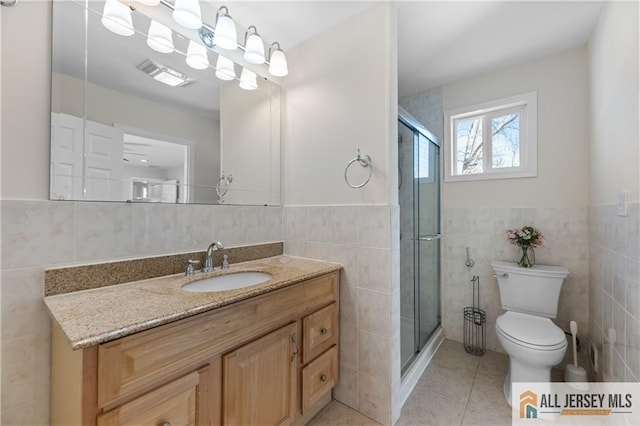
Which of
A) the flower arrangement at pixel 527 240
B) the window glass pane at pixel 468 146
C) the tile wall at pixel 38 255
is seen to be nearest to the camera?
the tile wall at pixel 38 255

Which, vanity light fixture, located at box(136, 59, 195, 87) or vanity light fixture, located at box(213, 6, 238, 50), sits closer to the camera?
vanity light fixture, located at box(136, 59, 195, 87)

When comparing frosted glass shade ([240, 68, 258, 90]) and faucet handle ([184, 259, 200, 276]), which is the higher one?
frosted glass shade ([240, 68, 258, 90])

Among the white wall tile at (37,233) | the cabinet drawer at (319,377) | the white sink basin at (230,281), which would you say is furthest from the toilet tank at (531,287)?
the white wall tile at (37,233)

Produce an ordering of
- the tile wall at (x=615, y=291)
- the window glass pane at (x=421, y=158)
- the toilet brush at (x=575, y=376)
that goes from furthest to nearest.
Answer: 1. the window glass pane at (x=421, y=158)
2. the toilet brush at (x=575, y=376)
3. the tile wall at (x=615, y=291)

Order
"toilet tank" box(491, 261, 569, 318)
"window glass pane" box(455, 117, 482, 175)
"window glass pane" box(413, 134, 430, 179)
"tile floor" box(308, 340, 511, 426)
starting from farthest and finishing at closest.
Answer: "window glass pane" box(455, 117, 482, 175), "window glass pane" box(413, 134, 430, 179), "toilet tank" box(491, 261, 569, 318), "tile floor" box(308, 340, 511, 426)

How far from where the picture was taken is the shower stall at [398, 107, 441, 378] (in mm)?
1965

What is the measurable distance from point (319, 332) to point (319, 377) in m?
0.25

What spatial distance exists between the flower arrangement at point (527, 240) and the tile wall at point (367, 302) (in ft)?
3.98

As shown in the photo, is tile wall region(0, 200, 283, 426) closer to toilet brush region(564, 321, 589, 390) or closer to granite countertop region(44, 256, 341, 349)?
granite countertop region(44, 256, 341, 349)

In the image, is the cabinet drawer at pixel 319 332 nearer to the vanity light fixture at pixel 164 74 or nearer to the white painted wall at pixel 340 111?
the white painted wall at pixel 340 111

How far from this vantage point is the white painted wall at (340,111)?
150 centimetres

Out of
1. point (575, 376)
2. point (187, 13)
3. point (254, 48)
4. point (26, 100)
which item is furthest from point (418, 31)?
point (575, 376)

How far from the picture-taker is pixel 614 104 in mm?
1423

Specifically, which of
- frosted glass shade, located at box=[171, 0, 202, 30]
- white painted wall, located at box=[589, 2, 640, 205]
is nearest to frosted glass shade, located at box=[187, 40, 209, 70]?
frosted glass shade, located at box=[171, 0, 202, 30]
